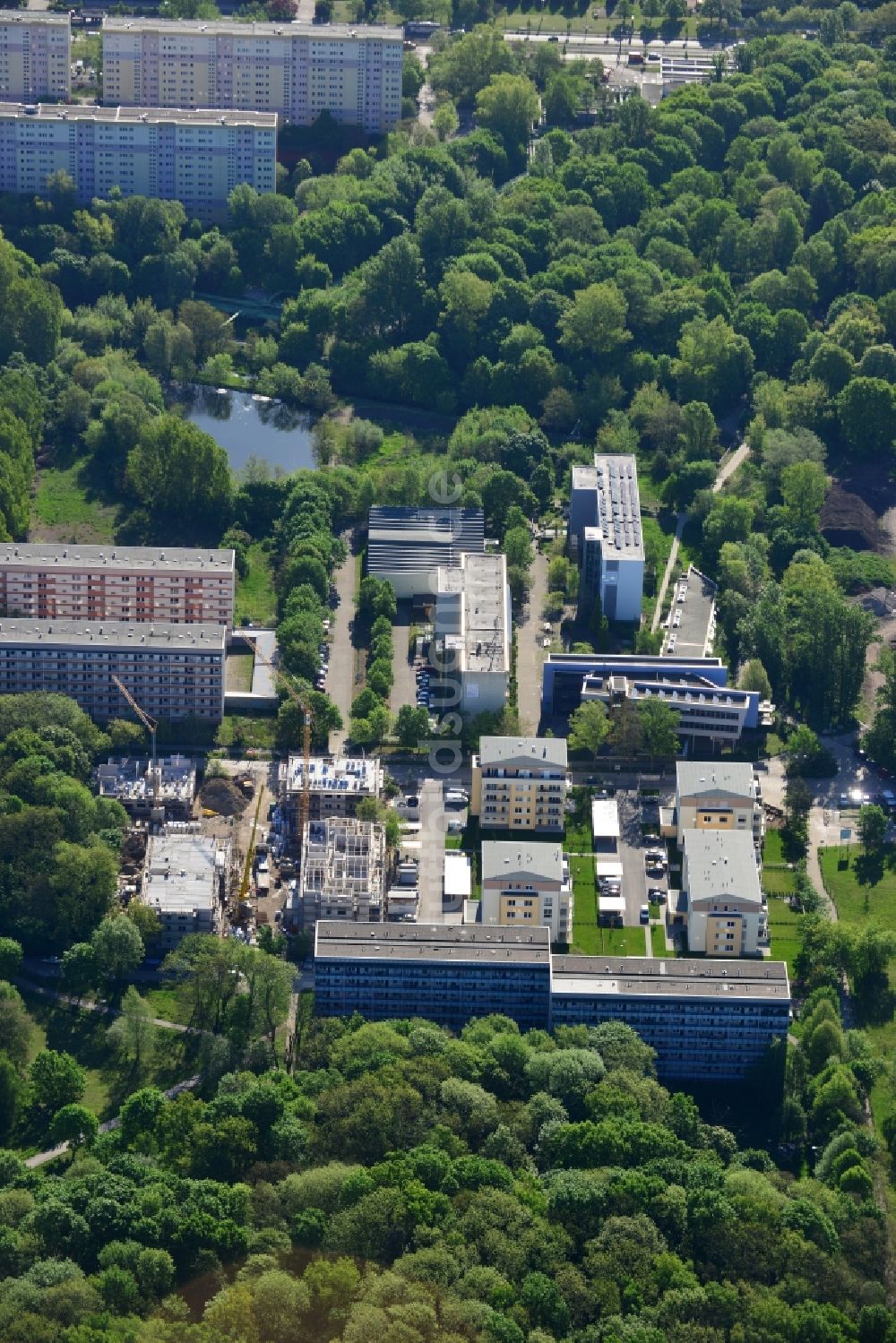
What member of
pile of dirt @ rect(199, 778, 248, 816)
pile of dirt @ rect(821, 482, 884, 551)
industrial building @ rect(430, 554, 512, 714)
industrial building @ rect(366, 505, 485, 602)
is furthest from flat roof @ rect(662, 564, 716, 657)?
pile of dirt @ rect(199, 778, 248, 816)

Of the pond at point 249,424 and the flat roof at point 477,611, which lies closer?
the flat roof at point 477,611

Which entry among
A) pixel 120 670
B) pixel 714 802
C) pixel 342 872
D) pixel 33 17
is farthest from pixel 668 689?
pixel 33 17

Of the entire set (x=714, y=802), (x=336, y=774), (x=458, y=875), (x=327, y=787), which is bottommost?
(x=458, y=875)

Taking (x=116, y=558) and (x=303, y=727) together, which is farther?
(x=116, y=558)

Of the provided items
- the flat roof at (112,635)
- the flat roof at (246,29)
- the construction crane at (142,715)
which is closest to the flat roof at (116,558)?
the flat roof at (112,635)

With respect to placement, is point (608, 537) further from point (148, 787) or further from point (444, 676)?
point (148, 787)

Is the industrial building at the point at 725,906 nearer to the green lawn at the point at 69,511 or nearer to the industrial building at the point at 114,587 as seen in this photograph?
the industrial building at the point at 114,587
